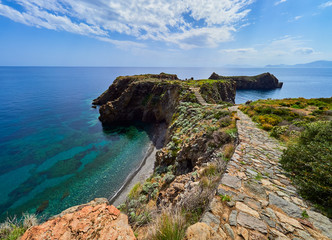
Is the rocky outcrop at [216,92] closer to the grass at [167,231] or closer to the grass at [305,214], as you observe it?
the grass at [305,214]

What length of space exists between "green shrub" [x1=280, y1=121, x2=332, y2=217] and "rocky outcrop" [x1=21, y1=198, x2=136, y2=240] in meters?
6.25

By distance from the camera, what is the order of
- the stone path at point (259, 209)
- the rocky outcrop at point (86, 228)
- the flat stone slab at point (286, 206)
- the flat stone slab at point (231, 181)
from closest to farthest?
1. the stone path at point (259, 209)
2. the flat stone slab at point (286, 206)
3. the rocky outcrop at point (86, 228)
4. the flat stone slab at point (231, 181)

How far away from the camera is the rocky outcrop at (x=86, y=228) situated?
4.51 m

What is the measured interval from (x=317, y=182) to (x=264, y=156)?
2648 mm

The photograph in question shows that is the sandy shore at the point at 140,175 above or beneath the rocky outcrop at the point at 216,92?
beneath

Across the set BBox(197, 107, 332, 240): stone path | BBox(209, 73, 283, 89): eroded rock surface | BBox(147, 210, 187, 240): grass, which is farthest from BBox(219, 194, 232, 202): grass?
BBox(209, 73, 283, 89): eroded rock surface

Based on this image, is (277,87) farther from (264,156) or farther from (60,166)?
(60,166)

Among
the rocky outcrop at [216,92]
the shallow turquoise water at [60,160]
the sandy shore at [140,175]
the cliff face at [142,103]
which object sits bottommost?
the shallow turquoise water at [60,160]

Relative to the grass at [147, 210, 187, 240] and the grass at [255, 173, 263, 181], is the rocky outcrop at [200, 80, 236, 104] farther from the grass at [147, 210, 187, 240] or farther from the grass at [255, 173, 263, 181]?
the grass at [147, 210, 187, 240]

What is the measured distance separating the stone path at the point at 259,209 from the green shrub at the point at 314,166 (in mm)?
361

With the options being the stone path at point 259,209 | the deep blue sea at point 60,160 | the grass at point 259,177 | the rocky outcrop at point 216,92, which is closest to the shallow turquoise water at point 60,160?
the deep blue sea at point 60,160

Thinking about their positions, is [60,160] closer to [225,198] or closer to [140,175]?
[140,175]

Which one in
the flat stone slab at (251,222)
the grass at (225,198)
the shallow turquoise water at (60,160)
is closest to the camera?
the flat stone slab at (251,222)

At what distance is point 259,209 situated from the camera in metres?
4.11
